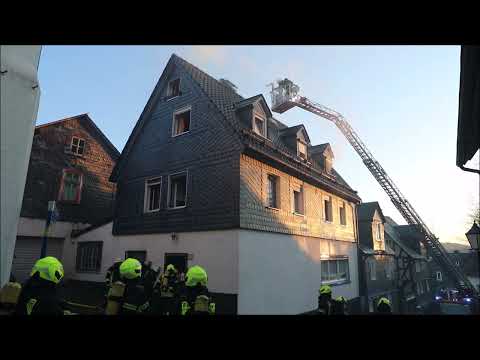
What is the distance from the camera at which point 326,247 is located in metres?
17.1

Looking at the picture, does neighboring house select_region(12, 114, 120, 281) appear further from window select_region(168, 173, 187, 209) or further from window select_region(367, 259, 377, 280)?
window select_region(367, 259, 377, 280)

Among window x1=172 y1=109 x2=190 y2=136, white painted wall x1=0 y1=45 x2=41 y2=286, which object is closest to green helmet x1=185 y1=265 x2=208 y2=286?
white painted wall x1=0 y1=45 x2=41 y2=286

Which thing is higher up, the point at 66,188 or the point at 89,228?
the point at 66,188

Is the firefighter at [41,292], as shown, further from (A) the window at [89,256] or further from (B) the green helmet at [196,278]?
(A) the window at [89,256]

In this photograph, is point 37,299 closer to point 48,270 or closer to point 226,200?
point 48,270

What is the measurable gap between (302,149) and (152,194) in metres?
8.48

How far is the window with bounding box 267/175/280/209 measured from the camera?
13.9 m

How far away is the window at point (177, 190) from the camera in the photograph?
46.3 ft

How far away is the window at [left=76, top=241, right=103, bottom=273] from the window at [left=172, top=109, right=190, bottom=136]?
7.24m

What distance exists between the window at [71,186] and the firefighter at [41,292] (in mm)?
17478

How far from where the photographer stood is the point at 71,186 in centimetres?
1938

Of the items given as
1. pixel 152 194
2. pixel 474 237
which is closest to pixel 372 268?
pixel 474 237
